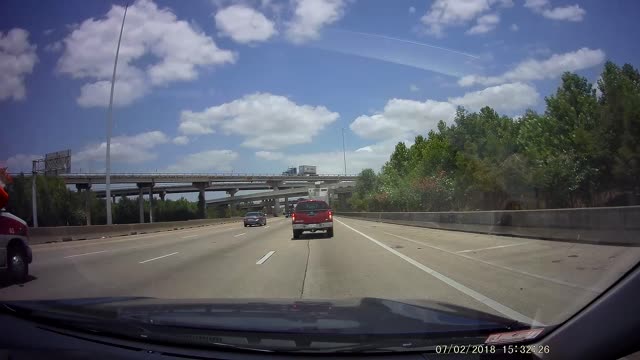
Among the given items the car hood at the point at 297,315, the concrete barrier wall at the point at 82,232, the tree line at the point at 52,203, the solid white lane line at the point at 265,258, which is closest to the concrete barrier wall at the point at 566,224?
the solid white lane line at the point at 265,258

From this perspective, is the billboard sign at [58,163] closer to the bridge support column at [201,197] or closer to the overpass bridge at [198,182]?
the overpass bridge at [198,182]

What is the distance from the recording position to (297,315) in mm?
4062

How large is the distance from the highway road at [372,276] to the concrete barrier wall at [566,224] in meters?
0.37

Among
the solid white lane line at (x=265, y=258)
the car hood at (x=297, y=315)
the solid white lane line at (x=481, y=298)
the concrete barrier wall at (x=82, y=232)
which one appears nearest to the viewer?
the car hood at (x=297, y=315)

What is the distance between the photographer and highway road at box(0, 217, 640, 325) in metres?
8.13

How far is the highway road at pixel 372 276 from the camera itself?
813 cm

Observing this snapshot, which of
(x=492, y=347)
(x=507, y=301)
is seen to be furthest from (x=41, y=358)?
(x=507, y=301)

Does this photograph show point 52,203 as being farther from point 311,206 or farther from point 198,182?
point 198,182

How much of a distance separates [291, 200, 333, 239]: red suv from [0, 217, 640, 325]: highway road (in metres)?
8.44

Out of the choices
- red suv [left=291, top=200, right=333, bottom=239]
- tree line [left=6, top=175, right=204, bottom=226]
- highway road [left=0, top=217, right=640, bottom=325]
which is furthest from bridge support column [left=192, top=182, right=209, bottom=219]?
highway road [left=0, top=217, right=640, bottom=325]

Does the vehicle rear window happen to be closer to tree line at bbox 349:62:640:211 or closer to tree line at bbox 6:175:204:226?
tree line at bbox 6:175:204:226

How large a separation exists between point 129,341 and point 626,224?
12.1m

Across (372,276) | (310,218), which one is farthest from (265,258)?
(310,218)

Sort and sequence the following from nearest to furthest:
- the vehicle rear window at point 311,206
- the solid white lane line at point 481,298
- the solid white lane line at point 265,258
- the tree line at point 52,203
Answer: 1. the solid white lane line at point 481,298
2. the solid white lane line at point 265,258
3. the vehicle rear window at point 311,206
4. the tree line at point 52,203
